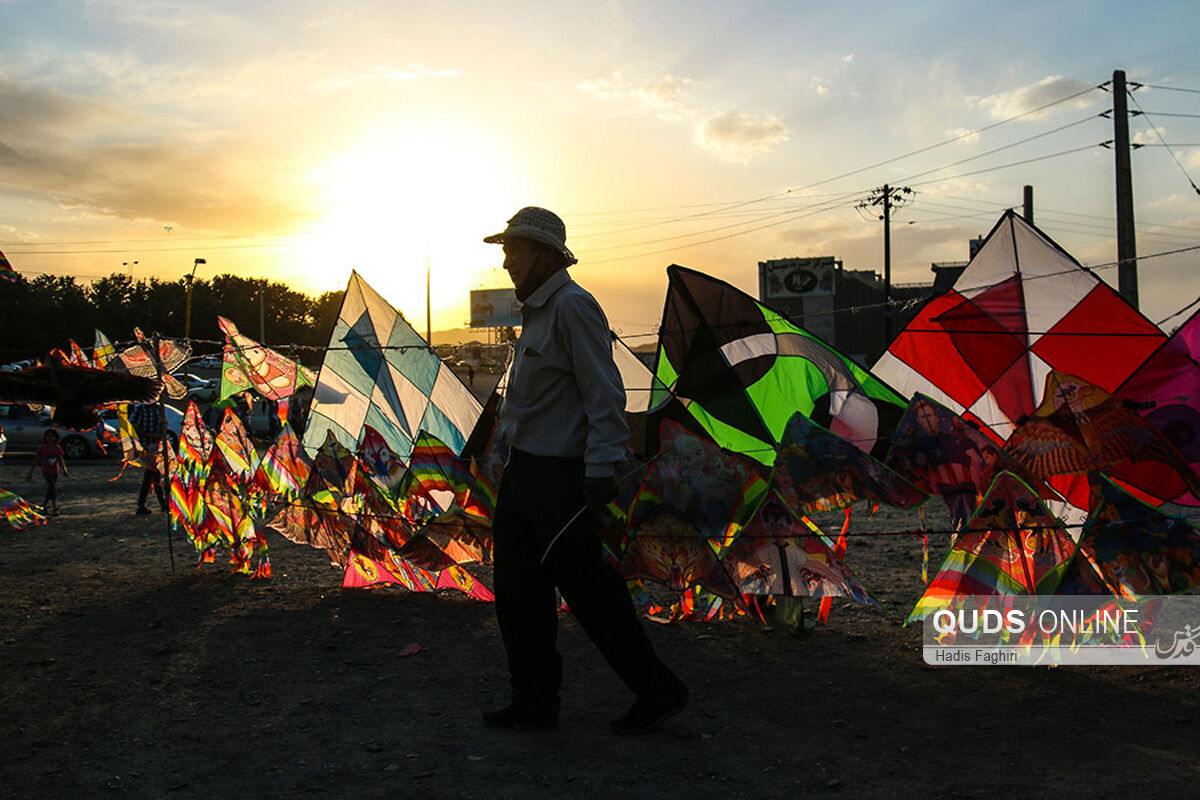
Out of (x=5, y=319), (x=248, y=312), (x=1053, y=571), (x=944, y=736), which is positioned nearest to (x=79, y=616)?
(x=944, y=736)

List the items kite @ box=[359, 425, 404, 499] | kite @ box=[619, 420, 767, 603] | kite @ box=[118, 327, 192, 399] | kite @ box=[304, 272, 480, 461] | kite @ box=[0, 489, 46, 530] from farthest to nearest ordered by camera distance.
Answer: kite @ box=[0, 489, 46, 530], kite @ box=[118, 327, 192, 399], kite @ box=[304, 272, 480, 461], kite @ box=[359, 425, 404, 499], kite @ box=[619, 420, 767, 603]

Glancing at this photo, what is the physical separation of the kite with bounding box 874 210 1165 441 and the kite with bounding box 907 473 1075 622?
1312mm

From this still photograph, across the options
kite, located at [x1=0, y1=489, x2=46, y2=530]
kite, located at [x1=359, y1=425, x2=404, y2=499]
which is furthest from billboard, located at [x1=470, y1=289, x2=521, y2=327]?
kite, located at [x1=359, y1=425, x2=404, y2=499]

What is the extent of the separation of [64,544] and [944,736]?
7.83m

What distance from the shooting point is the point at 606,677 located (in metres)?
3.98

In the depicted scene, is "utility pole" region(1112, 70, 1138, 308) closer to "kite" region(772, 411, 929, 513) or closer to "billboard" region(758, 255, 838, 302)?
"kite" region(772, 411, 929, 513)

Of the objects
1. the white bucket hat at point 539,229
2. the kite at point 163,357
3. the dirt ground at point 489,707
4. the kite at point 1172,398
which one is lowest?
the dirt ground at point 489,707

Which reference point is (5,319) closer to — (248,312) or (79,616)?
(248,312)

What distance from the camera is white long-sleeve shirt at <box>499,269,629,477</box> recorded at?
3156mm

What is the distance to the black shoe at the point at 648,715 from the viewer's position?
3180 millimetres

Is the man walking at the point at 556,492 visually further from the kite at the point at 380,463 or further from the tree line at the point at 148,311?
the tree line at the point at 148,311

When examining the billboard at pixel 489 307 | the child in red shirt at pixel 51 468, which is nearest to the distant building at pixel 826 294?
the billboard at pixel 489 307

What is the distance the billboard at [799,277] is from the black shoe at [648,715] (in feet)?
182

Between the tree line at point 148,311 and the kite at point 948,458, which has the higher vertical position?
the tree line at point 148,311
